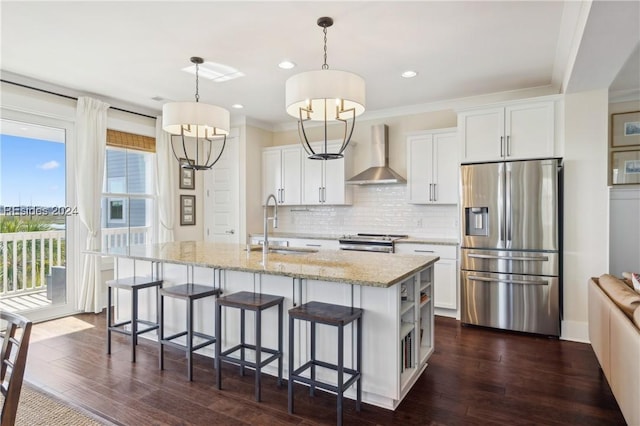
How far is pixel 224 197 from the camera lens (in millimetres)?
6059

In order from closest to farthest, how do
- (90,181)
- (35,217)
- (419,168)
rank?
(35,217), (90,181), (419,168)

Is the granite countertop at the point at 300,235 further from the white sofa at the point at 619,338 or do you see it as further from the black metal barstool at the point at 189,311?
the white sofa at the point at 619,338

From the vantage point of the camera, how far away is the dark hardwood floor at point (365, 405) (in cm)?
235

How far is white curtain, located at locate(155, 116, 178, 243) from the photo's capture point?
5426 millimetres

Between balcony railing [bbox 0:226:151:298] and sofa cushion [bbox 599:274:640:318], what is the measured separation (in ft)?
18.0

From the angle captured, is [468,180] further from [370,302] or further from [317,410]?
[317,410]

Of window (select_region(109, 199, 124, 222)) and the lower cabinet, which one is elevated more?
window (select_region(109, 199, 124, 222))

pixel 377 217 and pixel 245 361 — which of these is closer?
pixel 245 361

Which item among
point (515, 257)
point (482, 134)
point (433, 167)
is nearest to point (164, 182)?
point (433, 167)

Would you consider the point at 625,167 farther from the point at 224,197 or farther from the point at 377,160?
the point at 224,197

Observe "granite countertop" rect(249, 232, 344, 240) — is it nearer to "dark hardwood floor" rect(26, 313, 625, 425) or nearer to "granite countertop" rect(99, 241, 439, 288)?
"granite countertop" rect(99, 241, 439, 288)

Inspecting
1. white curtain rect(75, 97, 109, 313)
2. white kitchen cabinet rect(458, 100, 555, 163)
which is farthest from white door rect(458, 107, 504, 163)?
white curtain rect(75, 97, 109, 313)

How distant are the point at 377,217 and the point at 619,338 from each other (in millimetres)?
3553

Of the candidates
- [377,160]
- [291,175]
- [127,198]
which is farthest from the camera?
[291,175]
